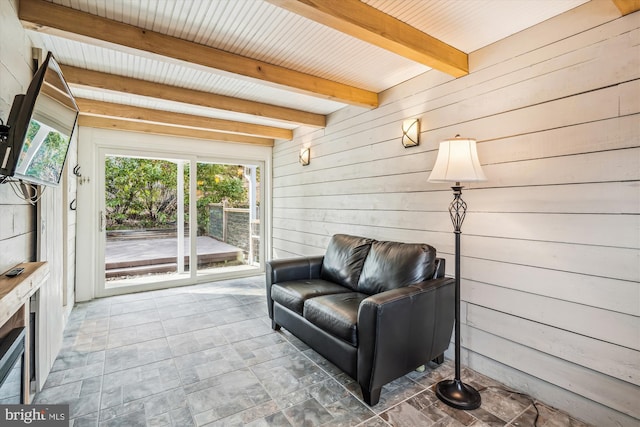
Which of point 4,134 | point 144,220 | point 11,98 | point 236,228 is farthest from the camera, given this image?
point 236,228

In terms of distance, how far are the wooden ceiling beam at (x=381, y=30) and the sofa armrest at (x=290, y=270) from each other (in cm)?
198

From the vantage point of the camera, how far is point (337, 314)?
6.68 ft

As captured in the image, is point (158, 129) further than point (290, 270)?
Yes

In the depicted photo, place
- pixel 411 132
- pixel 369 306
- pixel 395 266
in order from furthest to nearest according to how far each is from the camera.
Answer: pixel 411 132, pixel 395 266, pixel 369 306

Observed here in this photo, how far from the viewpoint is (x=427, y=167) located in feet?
8.39

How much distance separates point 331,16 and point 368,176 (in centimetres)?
175

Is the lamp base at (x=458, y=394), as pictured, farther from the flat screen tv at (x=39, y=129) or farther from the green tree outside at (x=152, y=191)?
the green tree outside at (x=152, y=191)

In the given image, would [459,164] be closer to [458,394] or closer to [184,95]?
[458,394]

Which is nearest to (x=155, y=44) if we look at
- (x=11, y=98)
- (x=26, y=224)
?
(x=11, y=98)

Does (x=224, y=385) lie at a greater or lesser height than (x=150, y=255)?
lesser

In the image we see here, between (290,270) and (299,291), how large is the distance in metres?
0.42

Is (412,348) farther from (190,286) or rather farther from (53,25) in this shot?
(190,286)

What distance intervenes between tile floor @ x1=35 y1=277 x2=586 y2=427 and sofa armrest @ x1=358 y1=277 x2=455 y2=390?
0.67 ft
